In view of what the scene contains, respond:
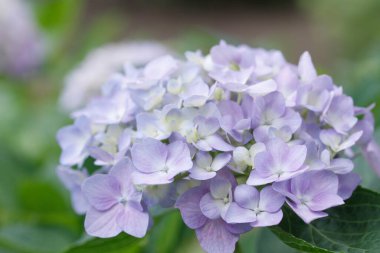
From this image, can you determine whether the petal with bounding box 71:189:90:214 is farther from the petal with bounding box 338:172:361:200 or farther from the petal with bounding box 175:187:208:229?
the petal with bounding box 338:172:361:200

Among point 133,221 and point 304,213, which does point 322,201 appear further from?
point 133,221

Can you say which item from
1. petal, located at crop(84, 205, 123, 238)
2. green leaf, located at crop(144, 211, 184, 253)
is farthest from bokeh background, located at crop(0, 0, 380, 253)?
petal, located at crop(84, 205, 123, 238)

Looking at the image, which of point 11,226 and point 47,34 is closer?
point 11,226

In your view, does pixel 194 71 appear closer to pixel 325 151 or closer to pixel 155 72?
pixel 155 72

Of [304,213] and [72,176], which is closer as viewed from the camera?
[304,213]

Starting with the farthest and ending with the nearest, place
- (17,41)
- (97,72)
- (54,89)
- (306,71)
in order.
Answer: (17,41), (54,89), (97,72), (306,71)

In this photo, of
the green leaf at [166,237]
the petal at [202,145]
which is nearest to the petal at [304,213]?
the petal at [202,145]

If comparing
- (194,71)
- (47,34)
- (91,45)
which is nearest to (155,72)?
(194,71)

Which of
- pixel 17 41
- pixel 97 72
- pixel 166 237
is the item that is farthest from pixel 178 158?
pixel 17 41
